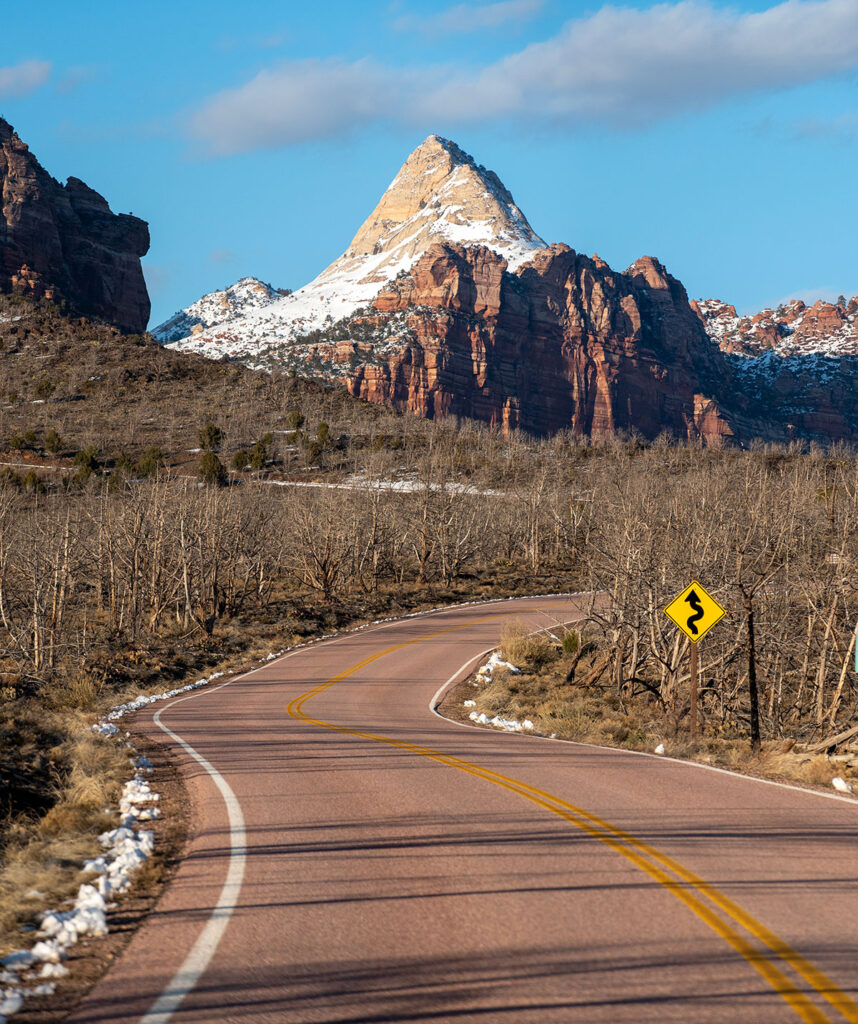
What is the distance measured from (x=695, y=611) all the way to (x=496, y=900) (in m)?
10.6

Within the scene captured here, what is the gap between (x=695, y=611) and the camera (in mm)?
16156

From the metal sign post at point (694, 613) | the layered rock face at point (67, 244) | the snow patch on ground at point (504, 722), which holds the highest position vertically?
the layered rock face at point (67, 244)

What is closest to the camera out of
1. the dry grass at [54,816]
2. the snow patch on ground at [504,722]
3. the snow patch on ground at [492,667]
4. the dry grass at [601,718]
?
the dry grass at [54,816]

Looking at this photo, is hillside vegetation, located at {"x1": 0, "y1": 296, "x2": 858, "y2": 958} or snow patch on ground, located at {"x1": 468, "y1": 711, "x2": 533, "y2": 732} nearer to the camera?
snow patch on ground, located at {"x1": 468, "y1": 711, "x2": 533, "y2": 732}

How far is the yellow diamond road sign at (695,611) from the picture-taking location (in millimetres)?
A: 15977

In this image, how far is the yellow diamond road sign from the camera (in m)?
16.0

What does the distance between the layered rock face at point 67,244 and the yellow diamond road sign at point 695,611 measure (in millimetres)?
154051

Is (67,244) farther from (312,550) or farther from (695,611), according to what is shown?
(695,611)

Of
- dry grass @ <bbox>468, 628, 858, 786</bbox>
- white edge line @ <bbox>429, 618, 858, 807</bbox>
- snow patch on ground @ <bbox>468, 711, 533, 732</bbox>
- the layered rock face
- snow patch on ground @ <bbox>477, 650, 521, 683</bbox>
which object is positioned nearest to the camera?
white edge line @ <bbox>429, 618, 858, 807</bbox>

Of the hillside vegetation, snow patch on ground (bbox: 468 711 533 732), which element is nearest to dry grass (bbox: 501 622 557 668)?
the hillside vegetation

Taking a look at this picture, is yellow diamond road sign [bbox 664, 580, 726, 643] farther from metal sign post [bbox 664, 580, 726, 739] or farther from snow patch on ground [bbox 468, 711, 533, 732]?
snow patch on ground [bbox 468, 711, 533, 732]

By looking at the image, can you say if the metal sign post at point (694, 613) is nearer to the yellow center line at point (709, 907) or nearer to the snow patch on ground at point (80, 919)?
the yellow center line at point (709, 907)

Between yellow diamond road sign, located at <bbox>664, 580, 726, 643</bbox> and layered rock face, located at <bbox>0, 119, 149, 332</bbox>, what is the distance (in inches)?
6065

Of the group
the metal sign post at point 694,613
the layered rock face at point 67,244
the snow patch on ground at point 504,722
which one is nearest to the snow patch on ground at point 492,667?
the snow patch on ground at point 504,722
